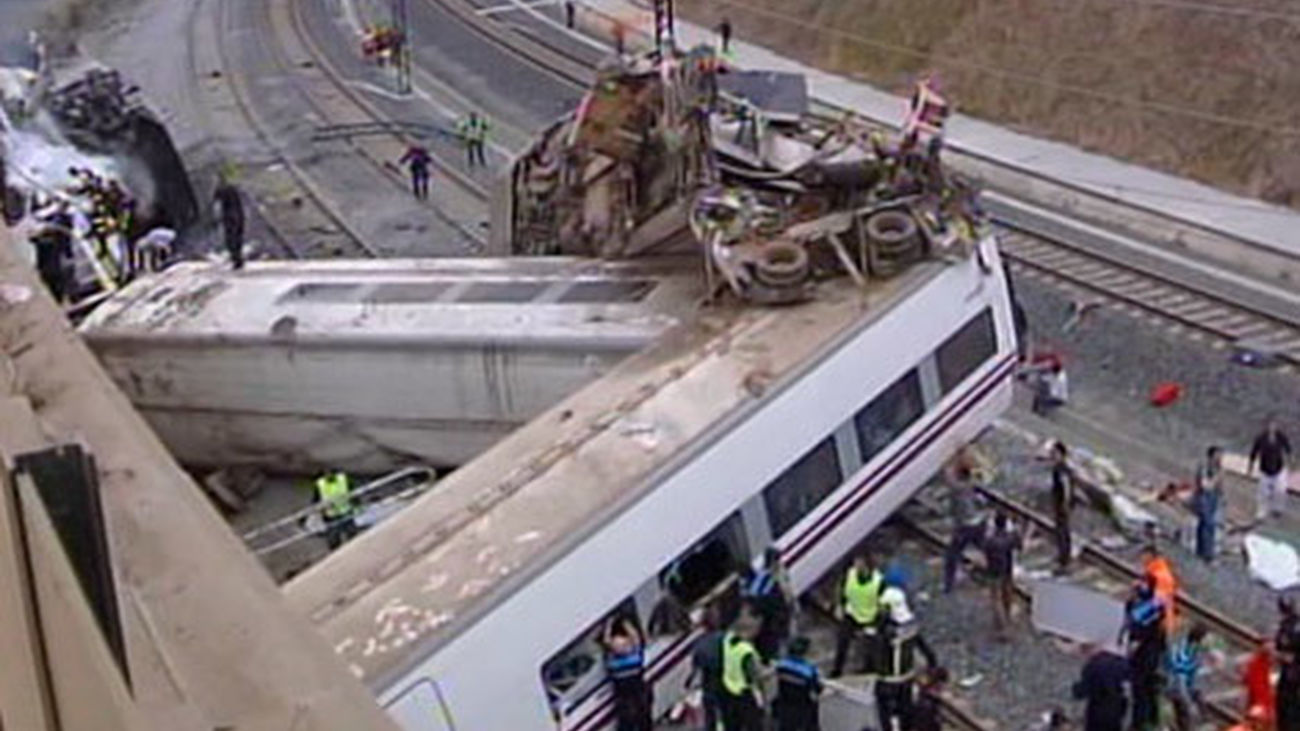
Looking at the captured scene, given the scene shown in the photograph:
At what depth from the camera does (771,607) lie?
574 inches

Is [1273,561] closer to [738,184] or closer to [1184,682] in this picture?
[1184,682]

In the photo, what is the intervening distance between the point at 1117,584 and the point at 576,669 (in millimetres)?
5283

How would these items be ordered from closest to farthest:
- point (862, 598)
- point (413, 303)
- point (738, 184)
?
point (862, 598) < point (413, 303) < point (738, 184)

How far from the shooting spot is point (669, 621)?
1445cm

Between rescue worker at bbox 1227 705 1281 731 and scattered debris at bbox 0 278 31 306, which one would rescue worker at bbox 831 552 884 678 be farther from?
scattered debris at bbox 0 278 31 306

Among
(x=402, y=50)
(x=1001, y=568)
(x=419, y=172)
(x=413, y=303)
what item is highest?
(x=413, y=303)

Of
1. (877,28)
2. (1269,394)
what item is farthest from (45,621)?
(877,28)

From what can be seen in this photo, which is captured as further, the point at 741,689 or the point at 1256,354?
the point at 1256,354

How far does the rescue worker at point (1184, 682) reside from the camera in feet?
45.9

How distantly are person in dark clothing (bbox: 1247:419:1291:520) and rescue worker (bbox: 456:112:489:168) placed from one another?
18.6 meters

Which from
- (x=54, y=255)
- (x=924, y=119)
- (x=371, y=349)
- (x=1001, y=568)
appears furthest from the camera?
(x=54, y=255)


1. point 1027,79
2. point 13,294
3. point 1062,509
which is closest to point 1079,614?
point 1062,509

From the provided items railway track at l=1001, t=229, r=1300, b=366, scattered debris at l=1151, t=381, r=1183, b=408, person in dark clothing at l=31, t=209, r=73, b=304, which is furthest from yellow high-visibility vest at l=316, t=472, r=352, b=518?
railway track at l=1001, t=229, r=1300, b=366

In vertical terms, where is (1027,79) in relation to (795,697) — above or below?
below
